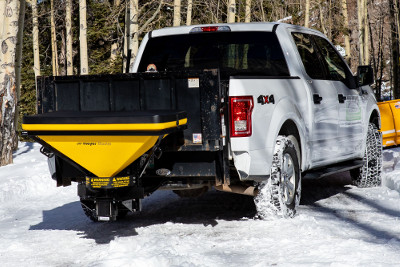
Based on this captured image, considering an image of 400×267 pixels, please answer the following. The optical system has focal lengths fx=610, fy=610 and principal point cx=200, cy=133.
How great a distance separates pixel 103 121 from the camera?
486cm

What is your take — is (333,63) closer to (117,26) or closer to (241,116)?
(241,116)

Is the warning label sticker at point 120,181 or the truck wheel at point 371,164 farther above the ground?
the warning label sticker at point 120,181

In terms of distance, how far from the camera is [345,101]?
7938 millimetres

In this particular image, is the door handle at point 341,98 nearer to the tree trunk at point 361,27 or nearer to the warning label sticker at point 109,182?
the warning label sticker at point 109,182

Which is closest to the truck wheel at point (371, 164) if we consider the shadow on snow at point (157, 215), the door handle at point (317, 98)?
the shadow on snow at point (157, 215)

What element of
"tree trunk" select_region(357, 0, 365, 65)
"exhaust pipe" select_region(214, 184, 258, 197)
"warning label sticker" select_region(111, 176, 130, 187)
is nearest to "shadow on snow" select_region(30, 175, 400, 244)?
"exhaust pipe" select_region(214, 184, 258, 197)

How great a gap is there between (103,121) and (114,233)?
68.4 inches

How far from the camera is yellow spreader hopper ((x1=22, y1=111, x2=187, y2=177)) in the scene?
4.80 meters

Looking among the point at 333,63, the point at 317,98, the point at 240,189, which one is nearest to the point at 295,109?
the point at 317,98

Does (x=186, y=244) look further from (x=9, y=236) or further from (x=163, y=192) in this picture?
(x=163, y=192)

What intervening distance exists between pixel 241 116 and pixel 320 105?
199cm

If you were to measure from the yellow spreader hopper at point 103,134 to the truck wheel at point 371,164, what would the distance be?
4.54 meters

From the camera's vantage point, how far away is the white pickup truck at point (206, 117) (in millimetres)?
5148

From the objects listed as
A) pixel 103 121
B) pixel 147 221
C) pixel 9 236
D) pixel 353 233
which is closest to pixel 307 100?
pixel 353 233
